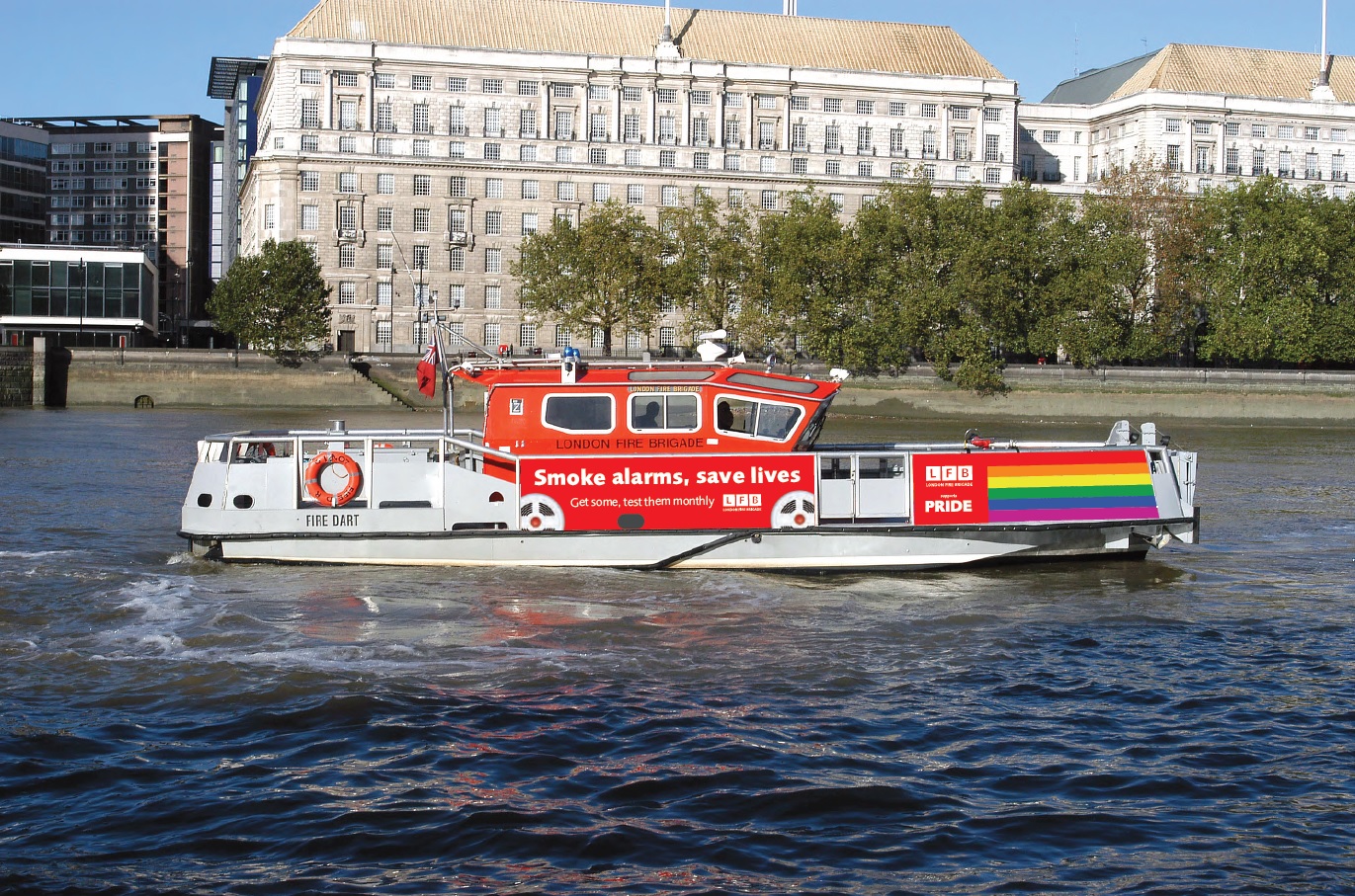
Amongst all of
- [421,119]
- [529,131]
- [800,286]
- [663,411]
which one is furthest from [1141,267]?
[663,411]

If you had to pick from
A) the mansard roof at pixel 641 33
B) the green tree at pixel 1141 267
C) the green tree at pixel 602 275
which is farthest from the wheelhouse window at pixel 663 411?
the mansard roof at pixel 641 33

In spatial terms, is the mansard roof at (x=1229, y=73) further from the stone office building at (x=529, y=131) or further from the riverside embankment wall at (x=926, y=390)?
the riverside embankment wall at (x=926, y=390)

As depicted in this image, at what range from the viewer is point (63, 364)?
9162 centimetres

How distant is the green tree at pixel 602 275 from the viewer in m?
98.4

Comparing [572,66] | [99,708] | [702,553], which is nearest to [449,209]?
[572,66]

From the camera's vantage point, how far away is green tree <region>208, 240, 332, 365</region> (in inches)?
3895

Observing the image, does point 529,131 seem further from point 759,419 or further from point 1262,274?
point 759,419

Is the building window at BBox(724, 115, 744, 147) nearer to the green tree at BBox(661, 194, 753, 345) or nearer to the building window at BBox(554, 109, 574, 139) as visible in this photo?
the building window at BBox(554, 109, 574, 139)

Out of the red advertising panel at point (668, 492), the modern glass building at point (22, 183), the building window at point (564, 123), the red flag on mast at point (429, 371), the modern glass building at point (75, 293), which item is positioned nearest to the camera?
the red flag on mast at point (429, 371)

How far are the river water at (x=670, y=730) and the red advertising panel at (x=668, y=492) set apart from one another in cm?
95

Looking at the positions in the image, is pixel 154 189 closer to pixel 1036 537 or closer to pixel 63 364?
pixel 63 364

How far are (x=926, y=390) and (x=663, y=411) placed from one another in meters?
70.1

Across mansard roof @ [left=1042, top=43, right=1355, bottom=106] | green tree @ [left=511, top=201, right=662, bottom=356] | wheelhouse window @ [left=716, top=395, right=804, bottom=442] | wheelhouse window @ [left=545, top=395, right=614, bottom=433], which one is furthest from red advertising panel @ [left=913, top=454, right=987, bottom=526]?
mansard roof @ [left=1042, top=43, right=1355, bottom=106]

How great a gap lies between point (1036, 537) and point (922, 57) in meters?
109
